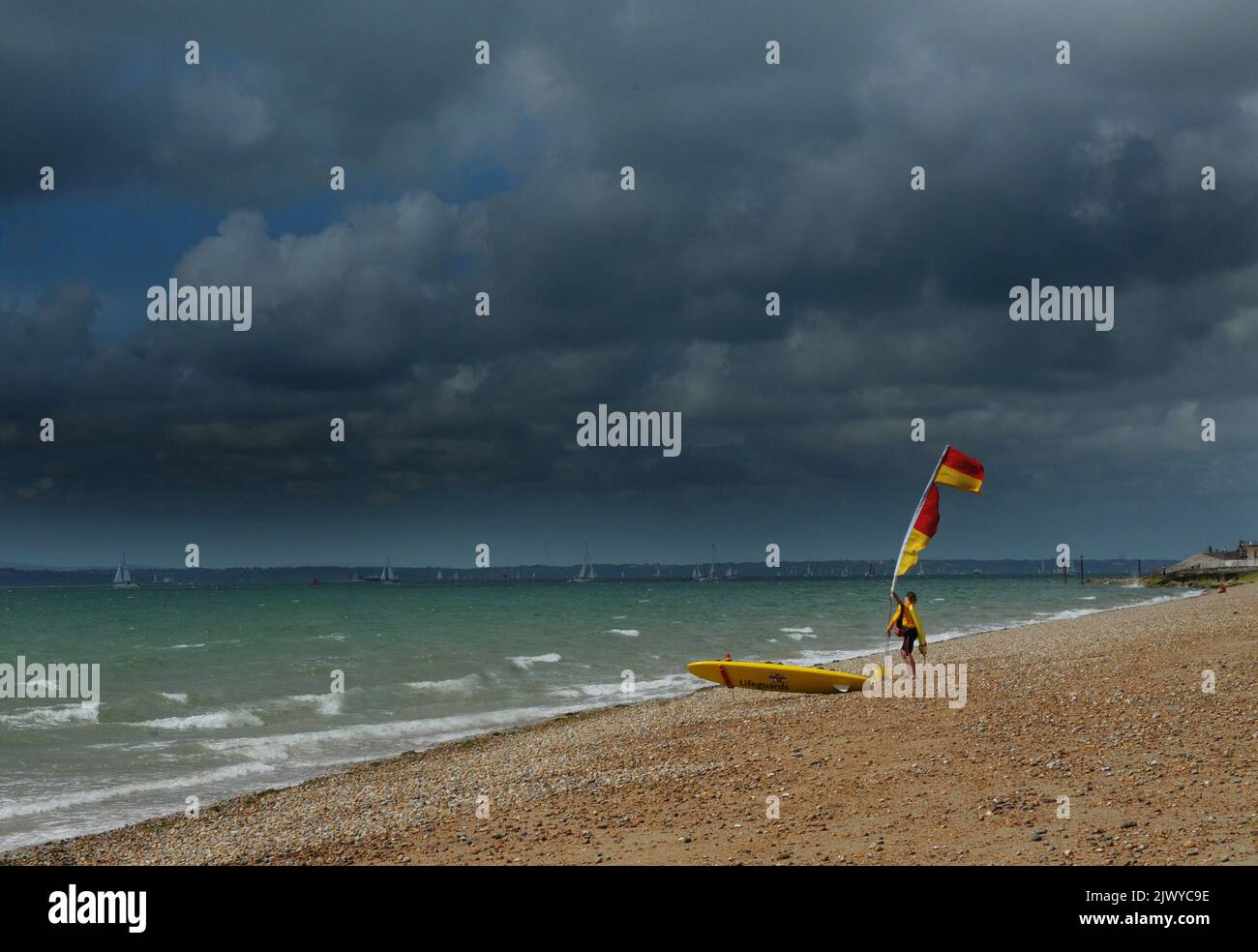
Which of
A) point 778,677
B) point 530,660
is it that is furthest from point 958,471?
point 530,660

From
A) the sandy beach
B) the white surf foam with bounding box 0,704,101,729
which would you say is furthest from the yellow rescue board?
the white surf foam with bounding box 0,704,101,729

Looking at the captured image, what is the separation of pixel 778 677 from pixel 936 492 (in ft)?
19.0

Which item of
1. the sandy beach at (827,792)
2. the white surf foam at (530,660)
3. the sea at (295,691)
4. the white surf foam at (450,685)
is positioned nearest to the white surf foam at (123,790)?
the sea at (295,691)

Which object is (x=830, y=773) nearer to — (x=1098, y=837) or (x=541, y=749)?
(x=1098, y=837)

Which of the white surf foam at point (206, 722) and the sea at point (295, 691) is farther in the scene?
the white surf foam at point (206, 722)

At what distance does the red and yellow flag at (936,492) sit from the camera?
16.2m

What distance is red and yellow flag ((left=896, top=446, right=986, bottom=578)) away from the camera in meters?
16.2

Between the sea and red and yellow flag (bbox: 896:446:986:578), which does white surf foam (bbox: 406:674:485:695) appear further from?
red and yellow flag (bbox: 896:446:986:578)

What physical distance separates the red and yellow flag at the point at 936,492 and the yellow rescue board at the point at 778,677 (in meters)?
3.08

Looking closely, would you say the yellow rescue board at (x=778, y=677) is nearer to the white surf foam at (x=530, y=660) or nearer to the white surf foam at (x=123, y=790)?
Result: the white surf foam at (x=123, y=790)

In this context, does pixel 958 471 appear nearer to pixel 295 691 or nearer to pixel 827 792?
pixel 827 792

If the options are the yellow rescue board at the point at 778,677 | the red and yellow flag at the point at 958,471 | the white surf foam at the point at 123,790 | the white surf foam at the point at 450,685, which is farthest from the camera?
the white surf foam at the point at 450,685

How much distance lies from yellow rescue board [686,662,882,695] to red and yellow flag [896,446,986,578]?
3.08 meters
